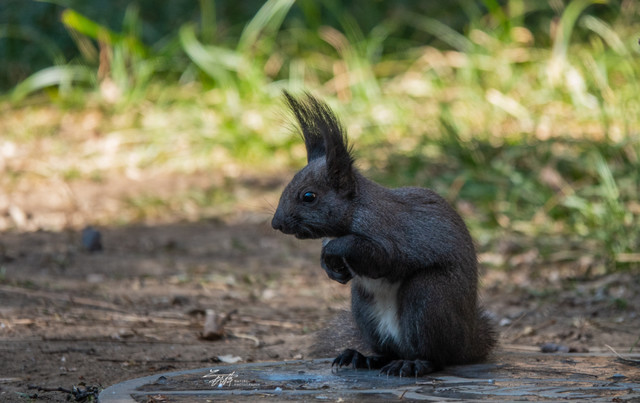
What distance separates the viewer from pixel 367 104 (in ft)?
27.8

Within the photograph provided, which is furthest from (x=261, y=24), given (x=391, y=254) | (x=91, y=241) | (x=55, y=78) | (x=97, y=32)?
(x=391, y=254)

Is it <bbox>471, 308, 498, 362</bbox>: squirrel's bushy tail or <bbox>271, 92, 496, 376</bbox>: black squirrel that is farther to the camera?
<bbox>471, 308, 498, 362</bbox>: squirrel's bushy tail

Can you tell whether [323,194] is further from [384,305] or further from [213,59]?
[213,59]

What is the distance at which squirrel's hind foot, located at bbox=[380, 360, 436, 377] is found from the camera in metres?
3.14

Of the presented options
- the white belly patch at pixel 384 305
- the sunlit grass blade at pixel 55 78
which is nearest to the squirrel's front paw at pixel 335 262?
the white belly patch at pixel 384 305

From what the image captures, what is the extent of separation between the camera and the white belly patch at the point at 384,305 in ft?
10.8

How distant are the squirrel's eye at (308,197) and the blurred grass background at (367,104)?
247cm

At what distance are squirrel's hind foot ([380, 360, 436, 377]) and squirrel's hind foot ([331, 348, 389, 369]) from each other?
14cm

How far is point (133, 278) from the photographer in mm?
5098

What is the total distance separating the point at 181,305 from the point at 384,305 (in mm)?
1593

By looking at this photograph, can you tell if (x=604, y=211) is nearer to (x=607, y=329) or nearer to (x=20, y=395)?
(x=607, y=329)

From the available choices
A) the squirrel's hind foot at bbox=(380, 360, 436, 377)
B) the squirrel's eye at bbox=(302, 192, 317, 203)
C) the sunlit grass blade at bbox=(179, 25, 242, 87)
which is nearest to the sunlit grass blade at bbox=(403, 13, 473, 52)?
the sunlit grass blade at bbox=(179, 25, 242, 87)

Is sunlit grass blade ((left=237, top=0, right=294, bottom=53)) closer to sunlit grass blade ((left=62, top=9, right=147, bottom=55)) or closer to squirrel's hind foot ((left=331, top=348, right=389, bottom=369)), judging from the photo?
sunlit grass blade ((left=62, top=9, right=147, bottom=55))
